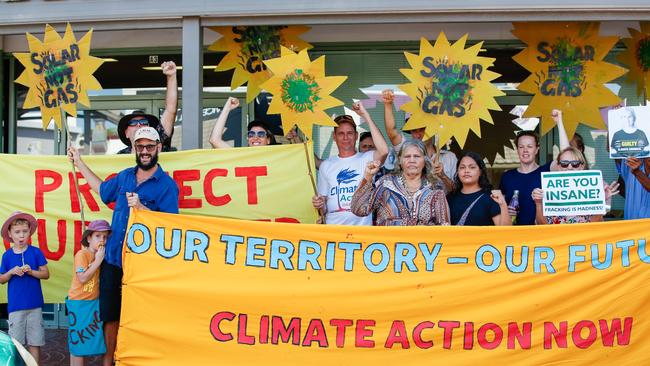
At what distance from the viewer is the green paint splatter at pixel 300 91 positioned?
633cm

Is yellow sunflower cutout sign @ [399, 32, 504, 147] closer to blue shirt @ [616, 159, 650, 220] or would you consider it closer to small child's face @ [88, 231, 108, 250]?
blue shirt @ [616, 159, 650, 220]

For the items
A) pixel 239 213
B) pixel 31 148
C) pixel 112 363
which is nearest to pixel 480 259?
pixel 239 213

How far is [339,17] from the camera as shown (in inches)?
269

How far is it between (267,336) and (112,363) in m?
1.50

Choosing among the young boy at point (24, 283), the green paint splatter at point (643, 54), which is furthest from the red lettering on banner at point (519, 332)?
the green paint splatter at point (643, 54)

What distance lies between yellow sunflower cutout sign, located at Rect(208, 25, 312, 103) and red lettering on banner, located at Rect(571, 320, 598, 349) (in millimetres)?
4085

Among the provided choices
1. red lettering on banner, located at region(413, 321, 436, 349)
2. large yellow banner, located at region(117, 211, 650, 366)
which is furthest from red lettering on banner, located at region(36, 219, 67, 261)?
red lettering on banner, located at region(413, 321, 436, 349)

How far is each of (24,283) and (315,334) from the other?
8.07 feet

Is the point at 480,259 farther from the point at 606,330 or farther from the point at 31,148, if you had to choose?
the point at 31,148

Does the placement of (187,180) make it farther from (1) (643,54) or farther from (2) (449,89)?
(1) (643,54)

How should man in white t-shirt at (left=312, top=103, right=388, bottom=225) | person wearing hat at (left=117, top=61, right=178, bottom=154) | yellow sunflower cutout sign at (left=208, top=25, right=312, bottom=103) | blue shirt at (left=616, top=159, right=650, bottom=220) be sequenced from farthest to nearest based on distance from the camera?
1. yellow sunflower cutout sign at (left=208, top=25, right=312, bottom=103)
2. person wearing hat at (left=117, top=61, right=178, bottom=154)
3. man in white t-shirt at (left=312, top=103, right=388, bottom=225)
4. blue shirt at (left=616, top=159, right=650, bottom=220)

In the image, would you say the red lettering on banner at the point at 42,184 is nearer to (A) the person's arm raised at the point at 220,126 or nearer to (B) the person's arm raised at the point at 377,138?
(A) the person's arm raised at the point at 220,126

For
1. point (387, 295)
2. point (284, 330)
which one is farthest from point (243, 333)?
point (387, 295)

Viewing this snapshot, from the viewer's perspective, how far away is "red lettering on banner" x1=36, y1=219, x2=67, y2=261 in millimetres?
6863
